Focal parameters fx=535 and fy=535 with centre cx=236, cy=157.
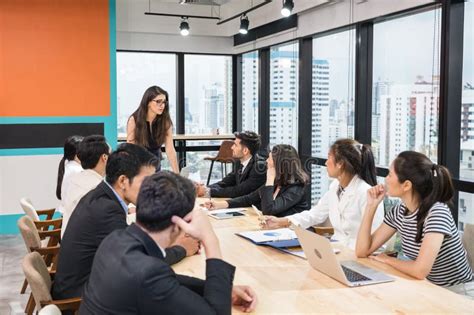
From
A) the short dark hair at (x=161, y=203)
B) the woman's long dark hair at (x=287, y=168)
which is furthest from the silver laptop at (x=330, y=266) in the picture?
the woman's long dark hair at (x=287, y=168)

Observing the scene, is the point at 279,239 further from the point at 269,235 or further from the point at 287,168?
the point at 287,168

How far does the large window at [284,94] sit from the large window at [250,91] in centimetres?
52

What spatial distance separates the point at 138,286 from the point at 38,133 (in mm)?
5523

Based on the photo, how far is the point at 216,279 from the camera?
1.68 meters

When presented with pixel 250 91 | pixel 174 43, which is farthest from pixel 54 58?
pixel 250 91

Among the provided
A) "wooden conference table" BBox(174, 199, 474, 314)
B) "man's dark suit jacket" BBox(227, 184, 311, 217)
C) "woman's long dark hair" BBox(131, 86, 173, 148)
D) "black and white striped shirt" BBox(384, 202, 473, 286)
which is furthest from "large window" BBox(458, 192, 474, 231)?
"woman's long dark hair" BBox(131, 86, 173, 148)

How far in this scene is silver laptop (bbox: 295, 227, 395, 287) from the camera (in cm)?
215

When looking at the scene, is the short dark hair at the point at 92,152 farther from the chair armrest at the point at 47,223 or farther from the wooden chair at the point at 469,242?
the wooden chair at the point at 469,242

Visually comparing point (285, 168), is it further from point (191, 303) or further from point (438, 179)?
point (191, 303)

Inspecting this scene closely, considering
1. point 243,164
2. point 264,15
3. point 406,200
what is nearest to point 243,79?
point 264,15

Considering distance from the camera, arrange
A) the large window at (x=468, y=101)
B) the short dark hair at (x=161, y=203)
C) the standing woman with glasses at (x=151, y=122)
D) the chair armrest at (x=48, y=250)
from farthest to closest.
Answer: the standing woman with glasses at (x=151, y=122) → the large window at (x=468, y=101) → the chair armrest at (x=48, y=250) → the short dark hair at (x=161, y=203)

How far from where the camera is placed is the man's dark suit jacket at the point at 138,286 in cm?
147

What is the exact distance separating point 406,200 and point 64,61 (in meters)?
5.13

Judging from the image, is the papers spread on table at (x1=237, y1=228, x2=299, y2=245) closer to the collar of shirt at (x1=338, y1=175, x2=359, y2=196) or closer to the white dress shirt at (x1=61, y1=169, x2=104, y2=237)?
the collar of shirt at (x1=338, y1=175, x2=359, y2=196)
